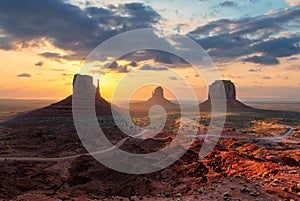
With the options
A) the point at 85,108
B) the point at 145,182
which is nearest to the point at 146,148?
the point at 145,182

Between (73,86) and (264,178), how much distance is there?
415ft

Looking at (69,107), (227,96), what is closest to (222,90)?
(227,96)

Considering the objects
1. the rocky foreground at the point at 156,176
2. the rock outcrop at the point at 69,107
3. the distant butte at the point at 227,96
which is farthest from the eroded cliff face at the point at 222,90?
the rocky foreground at the point at 156,176

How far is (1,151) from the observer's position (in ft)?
158

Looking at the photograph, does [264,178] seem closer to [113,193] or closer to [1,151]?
[113,193]

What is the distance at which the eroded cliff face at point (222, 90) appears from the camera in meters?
158

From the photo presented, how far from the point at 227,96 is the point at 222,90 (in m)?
4.44

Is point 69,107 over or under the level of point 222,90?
under

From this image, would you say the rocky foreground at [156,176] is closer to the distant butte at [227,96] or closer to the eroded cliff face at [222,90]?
the distant butte at [227,96]

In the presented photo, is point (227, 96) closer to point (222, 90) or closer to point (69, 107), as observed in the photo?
point (222, 90)

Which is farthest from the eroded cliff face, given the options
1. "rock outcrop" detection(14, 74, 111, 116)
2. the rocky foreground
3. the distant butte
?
the rocky foreground

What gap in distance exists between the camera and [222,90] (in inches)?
6206

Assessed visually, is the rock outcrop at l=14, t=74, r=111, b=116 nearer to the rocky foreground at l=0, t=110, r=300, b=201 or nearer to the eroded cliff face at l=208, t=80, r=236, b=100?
the rocky foreground at l=0, t=110, r=300, b=201

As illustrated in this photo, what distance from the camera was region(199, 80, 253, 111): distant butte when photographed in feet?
492
